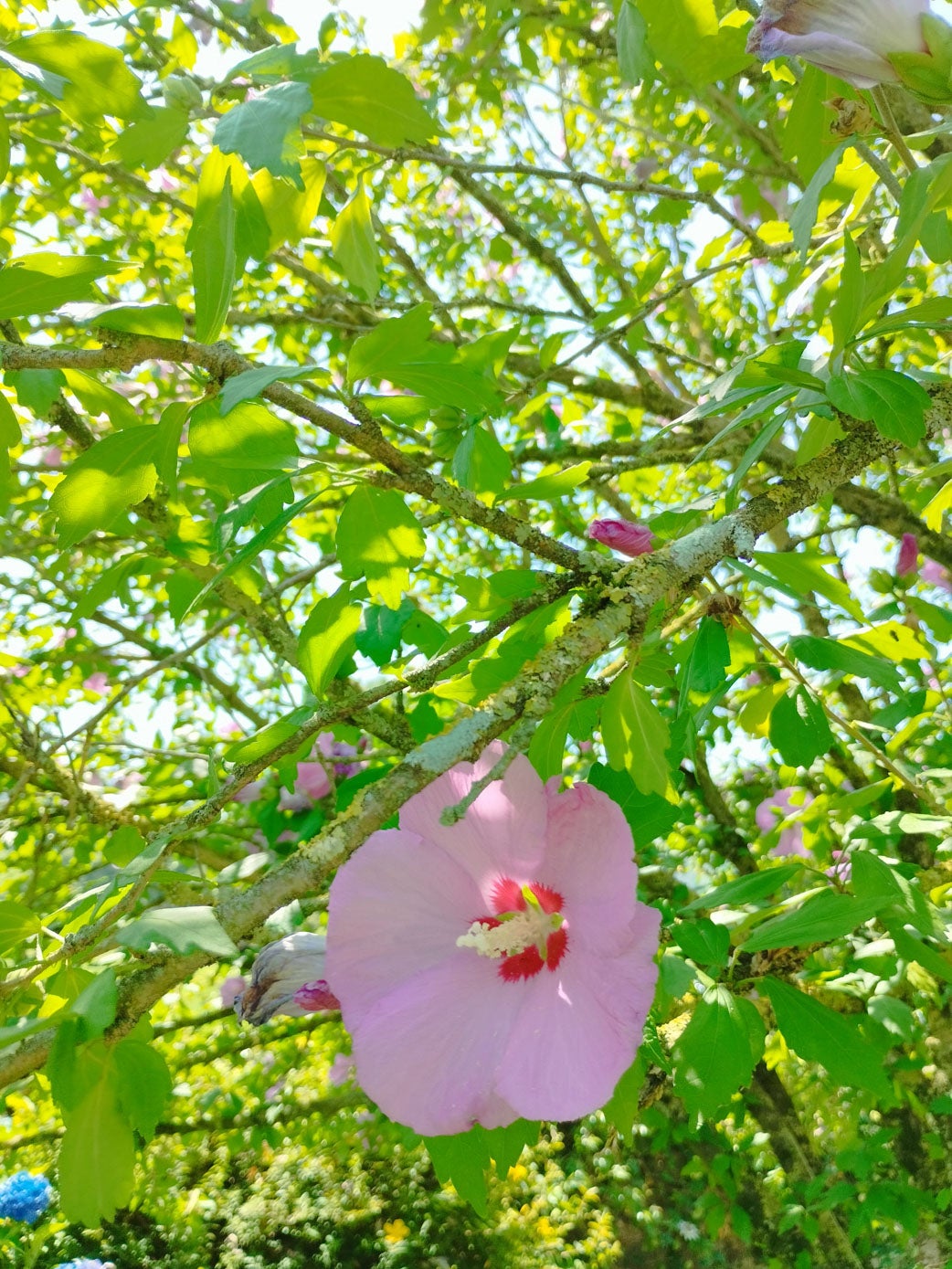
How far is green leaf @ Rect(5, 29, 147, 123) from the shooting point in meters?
0.87

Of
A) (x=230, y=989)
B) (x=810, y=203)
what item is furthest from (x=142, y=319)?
(x=230, y=989)

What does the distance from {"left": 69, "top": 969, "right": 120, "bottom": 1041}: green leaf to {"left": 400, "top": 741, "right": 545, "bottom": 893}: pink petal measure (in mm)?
203

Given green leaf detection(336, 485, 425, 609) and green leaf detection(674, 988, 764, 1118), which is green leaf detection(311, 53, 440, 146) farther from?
green leaf detection(674, 988, 764, 1118)

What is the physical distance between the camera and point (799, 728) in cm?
119

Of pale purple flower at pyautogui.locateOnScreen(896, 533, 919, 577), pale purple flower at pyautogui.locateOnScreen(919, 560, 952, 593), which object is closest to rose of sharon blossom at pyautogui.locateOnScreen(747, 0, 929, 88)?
pale purple flower at pyautogui.locateOnScreen(896, 533, 919, 577)

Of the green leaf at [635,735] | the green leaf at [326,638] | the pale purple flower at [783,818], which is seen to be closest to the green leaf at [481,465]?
the green leaf at [326,638]

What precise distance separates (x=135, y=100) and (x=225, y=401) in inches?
19.7

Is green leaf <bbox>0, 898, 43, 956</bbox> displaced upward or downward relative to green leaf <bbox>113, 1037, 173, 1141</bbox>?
upward

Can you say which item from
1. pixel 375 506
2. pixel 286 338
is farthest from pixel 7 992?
pixel 286 338

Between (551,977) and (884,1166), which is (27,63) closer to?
(551,977)

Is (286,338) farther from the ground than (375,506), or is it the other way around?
(286,338)

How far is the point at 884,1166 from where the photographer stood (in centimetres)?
344

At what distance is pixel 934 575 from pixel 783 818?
917 mm

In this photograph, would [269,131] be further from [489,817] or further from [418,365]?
[489,817]
